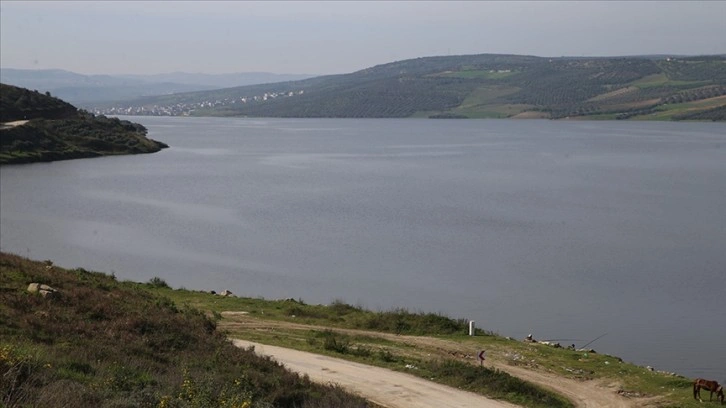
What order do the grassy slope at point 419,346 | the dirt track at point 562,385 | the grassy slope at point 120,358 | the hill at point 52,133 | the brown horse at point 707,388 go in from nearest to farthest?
the grassy slope at point 120,358 < the dirt track at point 562,385 < the brown horse at point 707,388 < the grassy slope at point 419,346 < the hill at point 52,133

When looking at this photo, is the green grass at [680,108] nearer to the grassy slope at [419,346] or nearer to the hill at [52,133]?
the hill at [52,133]

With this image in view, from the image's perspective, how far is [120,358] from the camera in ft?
36.8

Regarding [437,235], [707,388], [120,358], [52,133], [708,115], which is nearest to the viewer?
[120,358]

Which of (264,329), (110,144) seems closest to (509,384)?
(264,329)

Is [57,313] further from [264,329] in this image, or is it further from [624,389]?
[624,389]

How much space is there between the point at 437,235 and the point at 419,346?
2212cm

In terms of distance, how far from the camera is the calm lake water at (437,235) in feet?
82.4

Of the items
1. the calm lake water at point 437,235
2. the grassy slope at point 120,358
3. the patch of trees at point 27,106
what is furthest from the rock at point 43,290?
the patch of trees at point 27,106

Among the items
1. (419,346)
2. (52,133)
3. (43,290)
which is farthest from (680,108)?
(43,290)

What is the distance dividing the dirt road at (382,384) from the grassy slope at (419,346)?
40 cm

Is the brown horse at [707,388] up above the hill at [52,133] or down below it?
below

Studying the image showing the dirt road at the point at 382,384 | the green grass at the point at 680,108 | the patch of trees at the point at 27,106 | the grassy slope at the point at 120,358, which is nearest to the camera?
the grassy slope at the point at 120,358

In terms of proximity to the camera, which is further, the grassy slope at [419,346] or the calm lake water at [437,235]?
the calm lake water at [437,235]

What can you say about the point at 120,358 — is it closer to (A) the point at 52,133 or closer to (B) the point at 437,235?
(B) the point at 437,235
